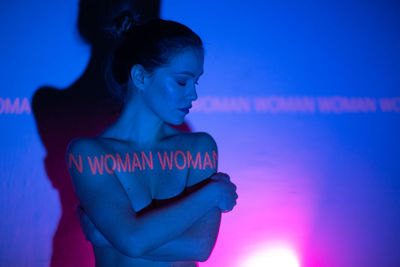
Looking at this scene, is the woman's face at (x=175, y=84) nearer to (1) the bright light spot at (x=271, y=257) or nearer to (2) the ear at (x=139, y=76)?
(2) the ear at (x=139, y=76)

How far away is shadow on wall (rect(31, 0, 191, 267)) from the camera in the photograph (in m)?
1.88

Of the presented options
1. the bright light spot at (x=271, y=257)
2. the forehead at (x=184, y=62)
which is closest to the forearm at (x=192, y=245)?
the forehead at (x=184, y=62)

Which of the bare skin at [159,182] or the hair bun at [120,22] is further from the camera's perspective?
the hair bun at [120,22]

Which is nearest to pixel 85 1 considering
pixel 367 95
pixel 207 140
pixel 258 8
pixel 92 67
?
pixel 92 67

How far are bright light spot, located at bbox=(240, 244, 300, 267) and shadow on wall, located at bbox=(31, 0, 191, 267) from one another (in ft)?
3.76

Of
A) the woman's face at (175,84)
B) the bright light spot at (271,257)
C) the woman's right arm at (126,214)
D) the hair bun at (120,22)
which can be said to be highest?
the hair bun at (120,22)

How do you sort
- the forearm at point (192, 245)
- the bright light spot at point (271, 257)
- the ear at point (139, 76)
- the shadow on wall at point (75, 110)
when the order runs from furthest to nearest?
1. the bright light spot at point (271, 257)
2. the shadow on wall at point (75, 110)
3. the ear at point (139, 76)
4. the forearm at point (192, 245)

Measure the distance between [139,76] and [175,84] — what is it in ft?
0.52

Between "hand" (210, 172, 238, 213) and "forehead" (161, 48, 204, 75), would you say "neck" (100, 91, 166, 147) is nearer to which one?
"forehead" (161, 48, 204, 75)

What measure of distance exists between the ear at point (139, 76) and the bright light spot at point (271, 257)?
4.66 feet

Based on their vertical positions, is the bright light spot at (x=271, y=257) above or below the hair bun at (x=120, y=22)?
below

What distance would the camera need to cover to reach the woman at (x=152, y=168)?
104cm

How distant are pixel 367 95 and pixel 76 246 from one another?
222cm

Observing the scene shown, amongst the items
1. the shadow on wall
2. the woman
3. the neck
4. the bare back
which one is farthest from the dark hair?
the shadow on wall
